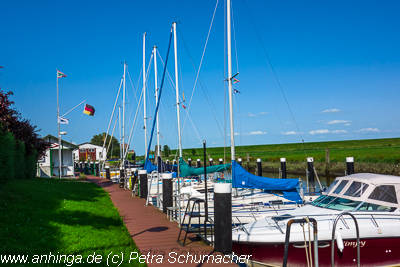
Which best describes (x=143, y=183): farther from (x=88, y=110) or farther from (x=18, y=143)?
(x=88, y=110)

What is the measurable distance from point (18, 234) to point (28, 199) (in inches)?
179

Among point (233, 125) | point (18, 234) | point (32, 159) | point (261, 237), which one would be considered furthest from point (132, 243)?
point (32, 159)

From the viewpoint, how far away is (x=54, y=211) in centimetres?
1046

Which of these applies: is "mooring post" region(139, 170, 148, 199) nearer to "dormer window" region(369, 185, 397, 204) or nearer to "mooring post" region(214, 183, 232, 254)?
"mooring post" region(214, 183, 232, 254)

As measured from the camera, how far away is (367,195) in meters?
9.67

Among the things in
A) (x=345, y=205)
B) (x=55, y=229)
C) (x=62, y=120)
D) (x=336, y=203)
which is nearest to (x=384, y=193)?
(x=345, y=205)

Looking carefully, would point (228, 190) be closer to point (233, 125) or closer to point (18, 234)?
point (18, 234)

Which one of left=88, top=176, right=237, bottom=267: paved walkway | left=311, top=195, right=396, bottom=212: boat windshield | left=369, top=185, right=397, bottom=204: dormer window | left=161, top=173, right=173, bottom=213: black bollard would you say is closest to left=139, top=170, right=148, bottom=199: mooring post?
left=88, top=176, right=237, bottom=267: paved walkway

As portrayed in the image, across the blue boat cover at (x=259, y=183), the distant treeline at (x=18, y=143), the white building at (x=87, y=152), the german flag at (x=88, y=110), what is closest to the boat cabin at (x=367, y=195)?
the blue boat cover at (x=259, y=183)

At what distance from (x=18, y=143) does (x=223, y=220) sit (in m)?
18.2

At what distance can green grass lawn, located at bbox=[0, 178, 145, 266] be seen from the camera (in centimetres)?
690

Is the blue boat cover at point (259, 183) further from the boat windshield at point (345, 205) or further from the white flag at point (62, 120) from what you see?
the white flag at point (62, 120)

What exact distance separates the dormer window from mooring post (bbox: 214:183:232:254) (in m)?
4.75

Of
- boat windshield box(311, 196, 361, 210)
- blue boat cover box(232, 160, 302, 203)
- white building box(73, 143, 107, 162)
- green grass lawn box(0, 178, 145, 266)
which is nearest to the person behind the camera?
green grass lawn box(0, 178, 145, 266)
